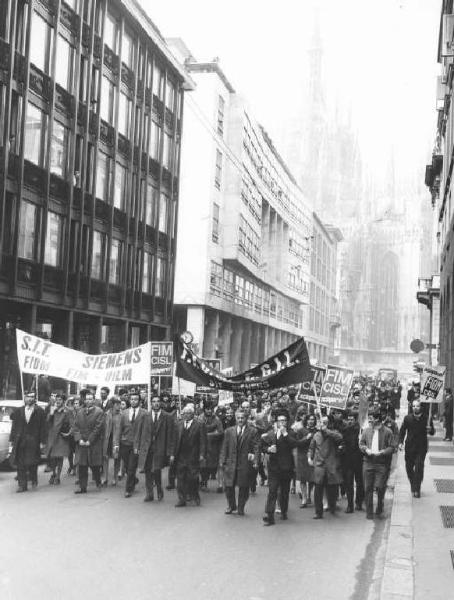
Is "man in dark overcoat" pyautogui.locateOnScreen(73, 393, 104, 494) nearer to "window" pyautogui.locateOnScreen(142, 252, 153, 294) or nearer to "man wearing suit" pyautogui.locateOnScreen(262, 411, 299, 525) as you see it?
"man wearing suit" pyautogui.locateOnScreen(262, 411, 299, 525)

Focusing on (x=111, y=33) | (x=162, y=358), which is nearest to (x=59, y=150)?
(x=111, y=33)

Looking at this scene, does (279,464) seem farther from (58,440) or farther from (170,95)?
(170,95)

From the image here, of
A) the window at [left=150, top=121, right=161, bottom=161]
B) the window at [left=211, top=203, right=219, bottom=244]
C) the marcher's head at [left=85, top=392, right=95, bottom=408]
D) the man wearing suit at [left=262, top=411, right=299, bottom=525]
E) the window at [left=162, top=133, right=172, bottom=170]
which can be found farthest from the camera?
the window at [left=211, top=203, right=219, bottom=244]

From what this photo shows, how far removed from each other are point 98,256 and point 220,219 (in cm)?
1932

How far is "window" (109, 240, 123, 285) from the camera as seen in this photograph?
34.2 m

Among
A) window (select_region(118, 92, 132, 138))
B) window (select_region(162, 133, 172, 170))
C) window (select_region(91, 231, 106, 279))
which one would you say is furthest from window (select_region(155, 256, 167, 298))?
window (select_region(118, 92, 132, 138))

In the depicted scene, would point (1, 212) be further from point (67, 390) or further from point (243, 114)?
point (243, 114)

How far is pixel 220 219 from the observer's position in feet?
168

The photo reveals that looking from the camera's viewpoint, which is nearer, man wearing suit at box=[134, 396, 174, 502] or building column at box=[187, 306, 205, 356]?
man wearing suit at box=[134, 396, 174, 502]

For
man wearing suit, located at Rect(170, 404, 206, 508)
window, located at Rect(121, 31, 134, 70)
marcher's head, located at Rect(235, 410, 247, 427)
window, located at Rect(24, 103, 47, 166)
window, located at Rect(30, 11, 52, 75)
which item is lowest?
man wearing suit, located at Rect(170, 404, 206, 508)

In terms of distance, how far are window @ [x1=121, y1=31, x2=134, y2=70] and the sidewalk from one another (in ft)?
86.4

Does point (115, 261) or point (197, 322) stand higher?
point (115, 261)

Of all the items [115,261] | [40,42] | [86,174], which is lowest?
[115,261]

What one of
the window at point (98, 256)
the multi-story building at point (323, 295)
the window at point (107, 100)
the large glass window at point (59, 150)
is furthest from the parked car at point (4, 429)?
the multi-story building at point (323, 295)
